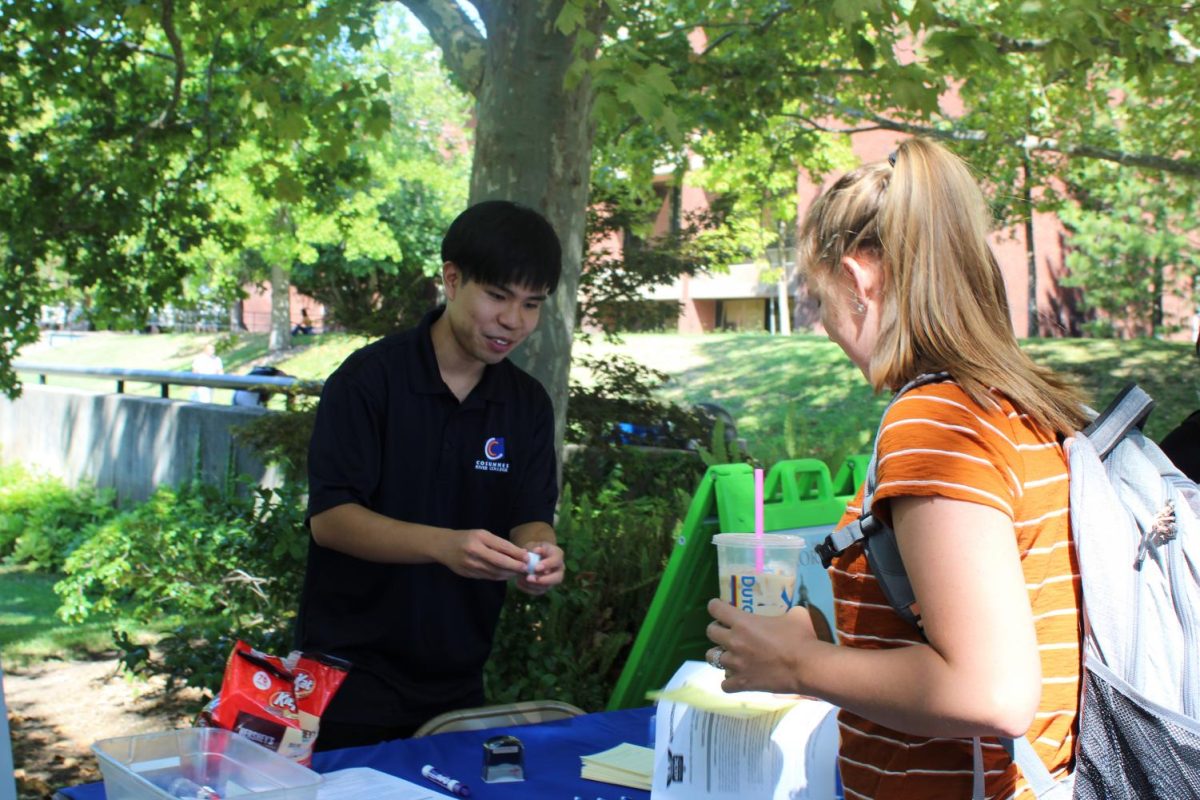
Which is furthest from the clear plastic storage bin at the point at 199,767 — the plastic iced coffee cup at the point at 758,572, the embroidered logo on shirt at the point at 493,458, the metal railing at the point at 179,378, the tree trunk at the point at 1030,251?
the tree trunk at the point at 1030,251

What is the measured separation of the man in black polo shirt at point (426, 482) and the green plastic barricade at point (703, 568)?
1.73 feet

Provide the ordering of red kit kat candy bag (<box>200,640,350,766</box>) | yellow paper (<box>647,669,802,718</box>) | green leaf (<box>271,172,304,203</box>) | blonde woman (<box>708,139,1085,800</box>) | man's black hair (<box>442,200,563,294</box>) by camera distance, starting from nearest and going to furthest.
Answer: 1. blonde woman (<box>708,139,1085,800</box>)
2. red kit kat candy bag (<box>200,640,350,766</box>)
3. yellow paper (<box>647,669,802,718</box>)
4. man's black hair (<box>442,200,563,294</box>)
5. green leaf (<box>271,172,304,203</box>)

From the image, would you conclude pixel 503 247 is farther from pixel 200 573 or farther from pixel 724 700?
pixel 200 573

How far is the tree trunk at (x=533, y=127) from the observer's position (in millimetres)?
4898

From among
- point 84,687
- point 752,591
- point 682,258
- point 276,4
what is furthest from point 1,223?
point 752,591

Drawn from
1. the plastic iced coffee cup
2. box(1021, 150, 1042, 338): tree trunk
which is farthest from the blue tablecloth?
box(1021, 150, 1042, 338): tree trunk

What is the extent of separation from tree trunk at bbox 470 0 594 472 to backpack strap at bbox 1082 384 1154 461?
3511mm

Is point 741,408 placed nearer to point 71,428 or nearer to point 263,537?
point 71,428

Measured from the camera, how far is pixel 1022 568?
1466 millimetres

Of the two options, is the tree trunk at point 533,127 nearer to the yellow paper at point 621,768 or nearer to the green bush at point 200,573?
the green bush at point 200,573

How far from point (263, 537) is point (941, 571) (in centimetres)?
389

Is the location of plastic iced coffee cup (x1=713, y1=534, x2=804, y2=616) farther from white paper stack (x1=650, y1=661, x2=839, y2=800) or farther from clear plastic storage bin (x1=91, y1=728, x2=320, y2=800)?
clear plastic storage bin (x1=91, y1=728, x2=320, y2=800)

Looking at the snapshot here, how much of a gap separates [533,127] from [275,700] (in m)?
3.12

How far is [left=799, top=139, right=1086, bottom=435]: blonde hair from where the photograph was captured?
5.04 feet
